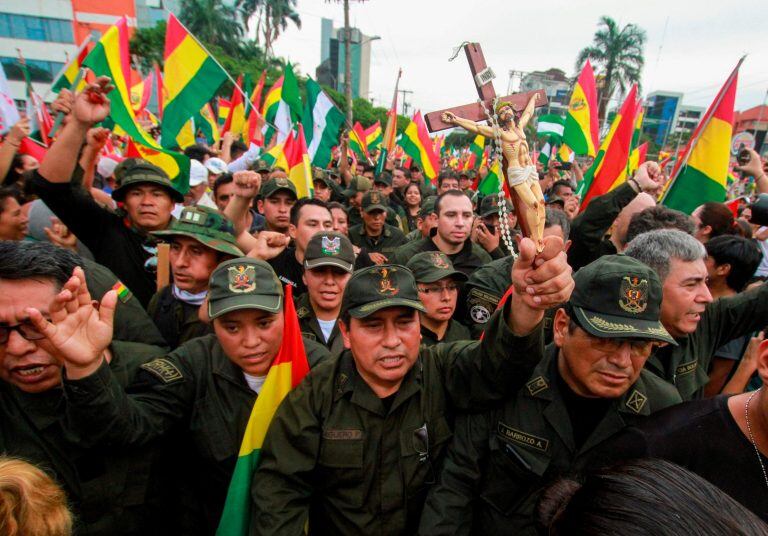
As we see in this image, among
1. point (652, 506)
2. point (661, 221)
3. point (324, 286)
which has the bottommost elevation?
point (324, 286)

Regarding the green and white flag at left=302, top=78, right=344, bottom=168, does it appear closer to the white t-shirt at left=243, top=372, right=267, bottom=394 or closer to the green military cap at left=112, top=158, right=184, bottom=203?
the green military cap at left=112, top=158, right=184, bottom=203

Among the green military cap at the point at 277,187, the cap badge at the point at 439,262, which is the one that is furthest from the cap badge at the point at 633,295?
the green military cap at the point at 277,187

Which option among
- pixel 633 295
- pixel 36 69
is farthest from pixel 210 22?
pixel 633 295

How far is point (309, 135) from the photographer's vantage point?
7.82 metres

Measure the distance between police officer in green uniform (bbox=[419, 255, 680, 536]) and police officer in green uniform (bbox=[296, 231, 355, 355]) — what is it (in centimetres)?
129

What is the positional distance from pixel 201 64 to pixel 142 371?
4494mm

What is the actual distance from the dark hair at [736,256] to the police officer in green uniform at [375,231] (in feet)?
10.8

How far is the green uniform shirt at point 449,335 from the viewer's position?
114 inches

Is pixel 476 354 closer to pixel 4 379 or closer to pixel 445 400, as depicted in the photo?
pixel 445 400

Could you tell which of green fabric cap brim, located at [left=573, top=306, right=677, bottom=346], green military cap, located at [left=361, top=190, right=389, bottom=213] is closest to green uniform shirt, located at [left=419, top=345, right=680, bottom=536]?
green fabric cap brim, located at [left=573, top=306, right=677, bottom=346]

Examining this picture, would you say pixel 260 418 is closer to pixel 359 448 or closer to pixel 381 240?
pixel 359 448

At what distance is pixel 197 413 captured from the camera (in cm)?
196

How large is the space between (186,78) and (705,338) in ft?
18.6

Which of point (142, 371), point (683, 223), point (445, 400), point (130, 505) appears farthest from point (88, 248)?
point (683, 223)
